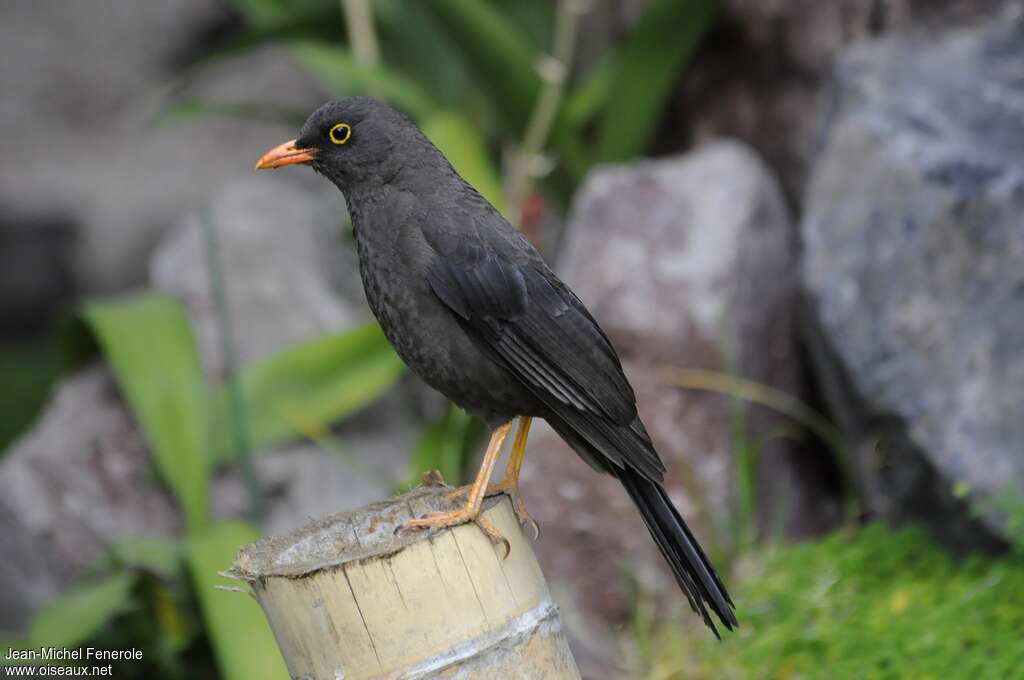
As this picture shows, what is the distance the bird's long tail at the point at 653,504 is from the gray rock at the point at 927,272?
148 centimetres

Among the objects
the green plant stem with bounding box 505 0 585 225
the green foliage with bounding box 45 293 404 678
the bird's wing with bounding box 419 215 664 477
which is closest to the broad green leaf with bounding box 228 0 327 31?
the green plant stem with bounding box 505 0 585 225

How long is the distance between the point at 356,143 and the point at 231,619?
1.70 m

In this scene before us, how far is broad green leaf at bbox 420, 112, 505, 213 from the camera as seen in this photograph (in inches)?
221

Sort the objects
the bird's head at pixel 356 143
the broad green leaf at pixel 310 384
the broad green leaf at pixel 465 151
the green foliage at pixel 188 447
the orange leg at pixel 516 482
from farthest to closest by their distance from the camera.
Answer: the broad green leaf at pixel 465 151 → the broad green leaf at pixel 310 384 → the green foliage at pixel 188 447 → the bird's head at pixel 356 143 → the orange leg at pixel 516 482

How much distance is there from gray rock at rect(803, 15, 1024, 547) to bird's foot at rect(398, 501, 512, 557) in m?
2.04

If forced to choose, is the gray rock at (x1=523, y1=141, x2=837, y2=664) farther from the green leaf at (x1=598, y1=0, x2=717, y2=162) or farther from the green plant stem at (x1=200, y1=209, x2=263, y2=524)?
the green plant stem at (x1=200, y1=209, x2=263, y2=524)

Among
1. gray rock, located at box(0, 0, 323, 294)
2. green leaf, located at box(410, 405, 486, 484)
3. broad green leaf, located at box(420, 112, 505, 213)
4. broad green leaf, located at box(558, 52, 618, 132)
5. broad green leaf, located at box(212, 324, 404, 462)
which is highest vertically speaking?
gray rock, located at box(0, 0, 323, 294)

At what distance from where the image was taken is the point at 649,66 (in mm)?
5941

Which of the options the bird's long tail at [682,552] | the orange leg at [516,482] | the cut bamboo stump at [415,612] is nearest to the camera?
the cut bamboo stump at [415,612]

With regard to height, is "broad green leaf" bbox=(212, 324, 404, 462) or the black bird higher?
"broad green leaf" bbox=(212, 324, 404, 462)

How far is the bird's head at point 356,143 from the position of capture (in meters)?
3.46

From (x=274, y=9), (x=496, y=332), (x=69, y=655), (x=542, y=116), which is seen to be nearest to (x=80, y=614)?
(x=69, y=655)

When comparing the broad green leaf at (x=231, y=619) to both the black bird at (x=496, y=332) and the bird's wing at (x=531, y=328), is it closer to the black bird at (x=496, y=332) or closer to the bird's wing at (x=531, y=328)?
the black bird at (x=496, y=332)

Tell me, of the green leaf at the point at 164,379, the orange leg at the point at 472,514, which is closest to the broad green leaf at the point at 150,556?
the green leaf at the point at 164,379
